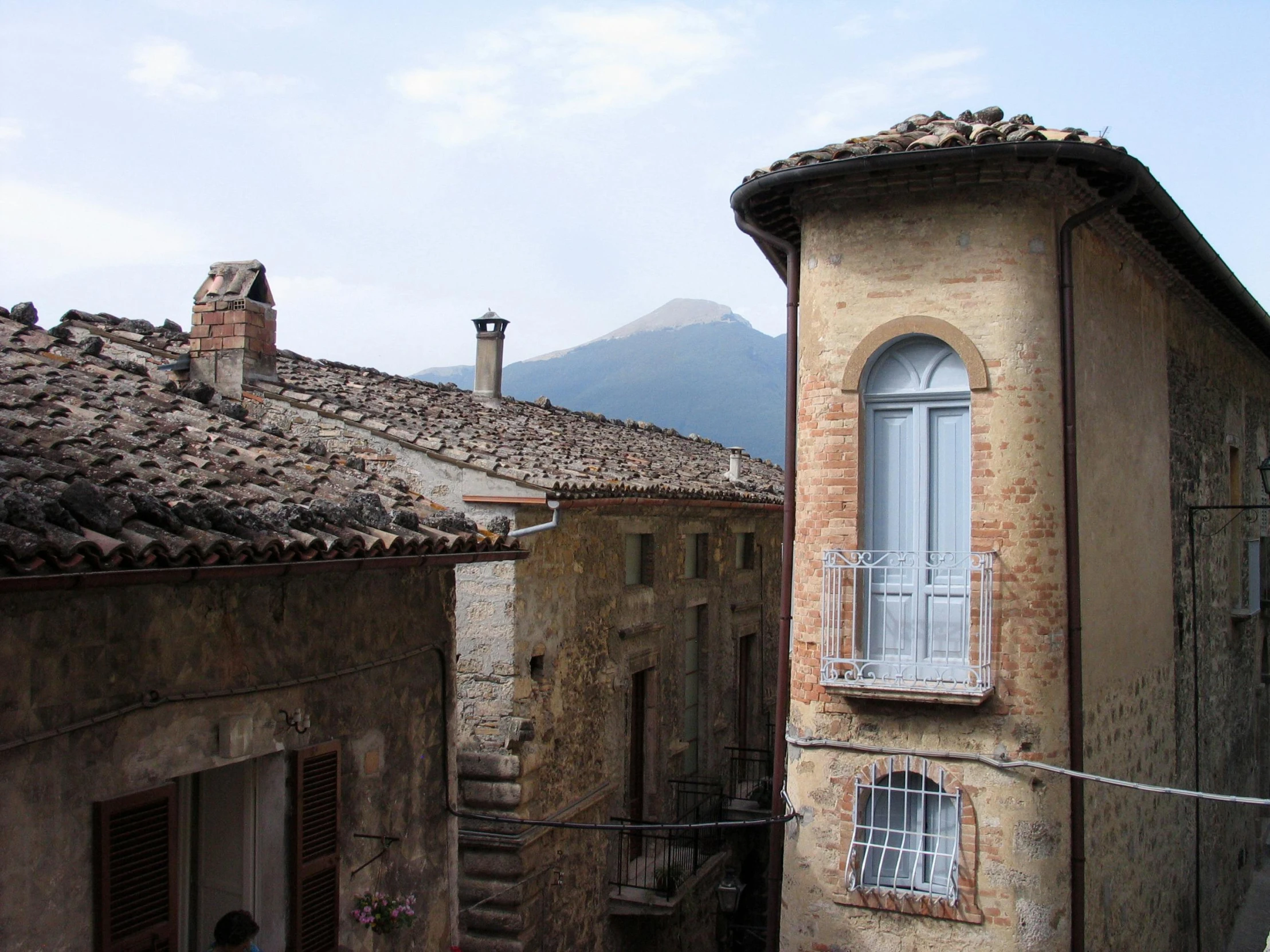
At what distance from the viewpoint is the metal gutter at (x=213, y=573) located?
416 cm

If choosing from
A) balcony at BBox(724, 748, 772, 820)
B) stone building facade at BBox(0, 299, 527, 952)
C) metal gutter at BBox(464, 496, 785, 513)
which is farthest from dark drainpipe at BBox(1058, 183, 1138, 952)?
balcony at BBox(724, 748, 772, 820)

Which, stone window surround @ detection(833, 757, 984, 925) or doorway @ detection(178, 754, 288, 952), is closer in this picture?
doorway @ detection(178, 754, 288, 952)

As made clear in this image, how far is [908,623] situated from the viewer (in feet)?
26.3

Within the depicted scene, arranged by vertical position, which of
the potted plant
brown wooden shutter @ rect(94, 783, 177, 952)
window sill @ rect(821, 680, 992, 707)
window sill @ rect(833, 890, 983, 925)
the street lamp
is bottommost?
the street lamp

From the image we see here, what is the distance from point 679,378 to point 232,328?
100.0 m

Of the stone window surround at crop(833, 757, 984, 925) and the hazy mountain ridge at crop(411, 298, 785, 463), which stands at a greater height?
the hazy mountain ridge at crop(411, 298, 785, 463)

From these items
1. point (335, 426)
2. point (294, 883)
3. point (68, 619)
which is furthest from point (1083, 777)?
point (335, 426)

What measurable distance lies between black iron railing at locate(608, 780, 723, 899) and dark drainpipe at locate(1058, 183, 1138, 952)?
191 inches

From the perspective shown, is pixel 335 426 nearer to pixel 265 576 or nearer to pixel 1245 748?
pixel 265 576

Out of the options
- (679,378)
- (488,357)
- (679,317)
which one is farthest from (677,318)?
(488,357)

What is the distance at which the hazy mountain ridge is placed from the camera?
9706cm

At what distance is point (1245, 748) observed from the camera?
49.9 ft

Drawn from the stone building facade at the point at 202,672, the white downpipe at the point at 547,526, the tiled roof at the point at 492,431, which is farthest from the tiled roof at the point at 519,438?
the stone building facade at the point at 202,672

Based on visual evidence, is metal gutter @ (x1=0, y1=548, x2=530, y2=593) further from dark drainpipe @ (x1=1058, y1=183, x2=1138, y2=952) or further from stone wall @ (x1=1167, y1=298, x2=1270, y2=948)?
stone wall @ (x1=1167, y1=298, x2=1270, y2=948)
